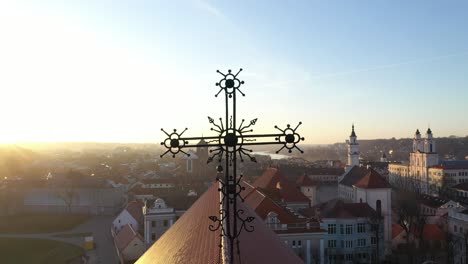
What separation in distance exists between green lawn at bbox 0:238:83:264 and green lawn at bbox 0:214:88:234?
3.80 m

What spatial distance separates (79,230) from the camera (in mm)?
36938

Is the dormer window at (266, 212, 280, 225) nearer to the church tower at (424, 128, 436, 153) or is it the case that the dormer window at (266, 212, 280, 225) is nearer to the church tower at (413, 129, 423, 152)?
the church tower at (424, 128, 436, 153)

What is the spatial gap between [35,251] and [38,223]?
12.0m

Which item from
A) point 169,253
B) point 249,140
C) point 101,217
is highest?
point 249,140

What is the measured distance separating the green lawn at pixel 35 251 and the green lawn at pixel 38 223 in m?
3.80

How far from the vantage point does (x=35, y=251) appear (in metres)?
29.6

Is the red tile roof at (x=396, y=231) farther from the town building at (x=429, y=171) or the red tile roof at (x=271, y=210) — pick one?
the town building at (x=429, y=171)

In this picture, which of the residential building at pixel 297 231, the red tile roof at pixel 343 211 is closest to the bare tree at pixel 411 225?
the red tile roof at pixel 343 211

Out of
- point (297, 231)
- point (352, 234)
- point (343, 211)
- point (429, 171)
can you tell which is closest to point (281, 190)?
point (343, 211)

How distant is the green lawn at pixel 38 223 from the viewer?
123ft

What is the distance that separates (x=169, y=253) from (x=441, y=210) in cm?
3358

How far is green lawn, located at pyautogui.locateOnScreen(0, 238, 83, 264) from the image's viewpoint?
27089 millimetres

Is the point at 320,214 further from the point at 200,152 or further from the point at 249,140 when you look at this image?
the point at 200,152

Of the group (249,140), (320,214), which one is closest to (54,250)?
(320,214)
